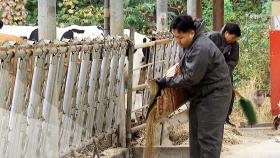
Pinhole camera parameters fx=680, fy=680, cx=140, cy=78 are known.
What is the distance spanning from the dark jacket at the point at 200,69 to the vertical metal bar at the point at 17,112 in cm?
160

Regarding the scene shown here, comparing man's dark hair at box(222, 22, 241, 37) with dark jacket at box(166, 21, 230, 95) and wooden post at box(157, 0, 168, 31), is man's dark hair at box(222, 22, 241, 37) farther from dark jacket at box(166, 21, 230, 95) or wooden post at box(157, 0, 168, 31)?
wooden post at box(157, 0, 168, 31)

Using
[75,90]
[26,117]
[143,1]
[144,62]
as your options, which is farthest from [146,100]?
[143,1]

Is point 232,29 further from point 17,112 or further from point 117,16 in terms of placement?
point 17,112

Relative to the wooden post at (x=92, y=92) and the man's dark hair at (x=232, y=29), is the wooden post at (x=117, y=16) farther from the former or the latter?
the wooden post at (x=92, y=92)

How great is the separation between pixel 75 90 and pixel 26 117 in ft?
4.56

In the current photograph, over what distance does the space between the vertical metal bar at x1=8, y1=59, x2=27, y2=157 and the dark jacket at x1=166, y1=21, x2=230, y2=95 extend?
62.9 inches

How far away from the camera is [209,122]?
6.46m

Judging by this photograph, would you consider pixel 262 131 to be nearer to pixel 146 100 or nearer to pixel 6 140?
pixel 146 100

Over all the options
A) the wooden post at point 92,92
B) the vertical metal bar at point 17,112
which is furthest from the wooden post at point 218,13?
the vertical metal bar at point 17,112

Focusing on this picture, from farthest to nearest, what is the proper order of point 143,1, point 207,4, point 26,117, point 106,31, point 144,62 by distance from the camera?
point 207,4 < point 143,1 < point 106,31 < point 144,62 < point 26,117

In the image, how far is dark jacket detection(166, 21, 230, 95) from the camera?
620 centimetres

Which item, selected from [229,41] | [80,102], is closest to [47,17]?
[80,102]

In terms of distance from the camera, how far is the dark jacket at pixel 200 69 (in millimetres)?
6199

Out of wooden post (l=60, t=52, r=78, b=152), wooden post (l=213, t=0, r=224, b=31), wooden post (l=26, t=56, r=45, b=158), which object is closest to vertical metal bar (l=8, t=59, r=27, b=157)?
wooden post (l=26, t=56, r=45, b=158)
